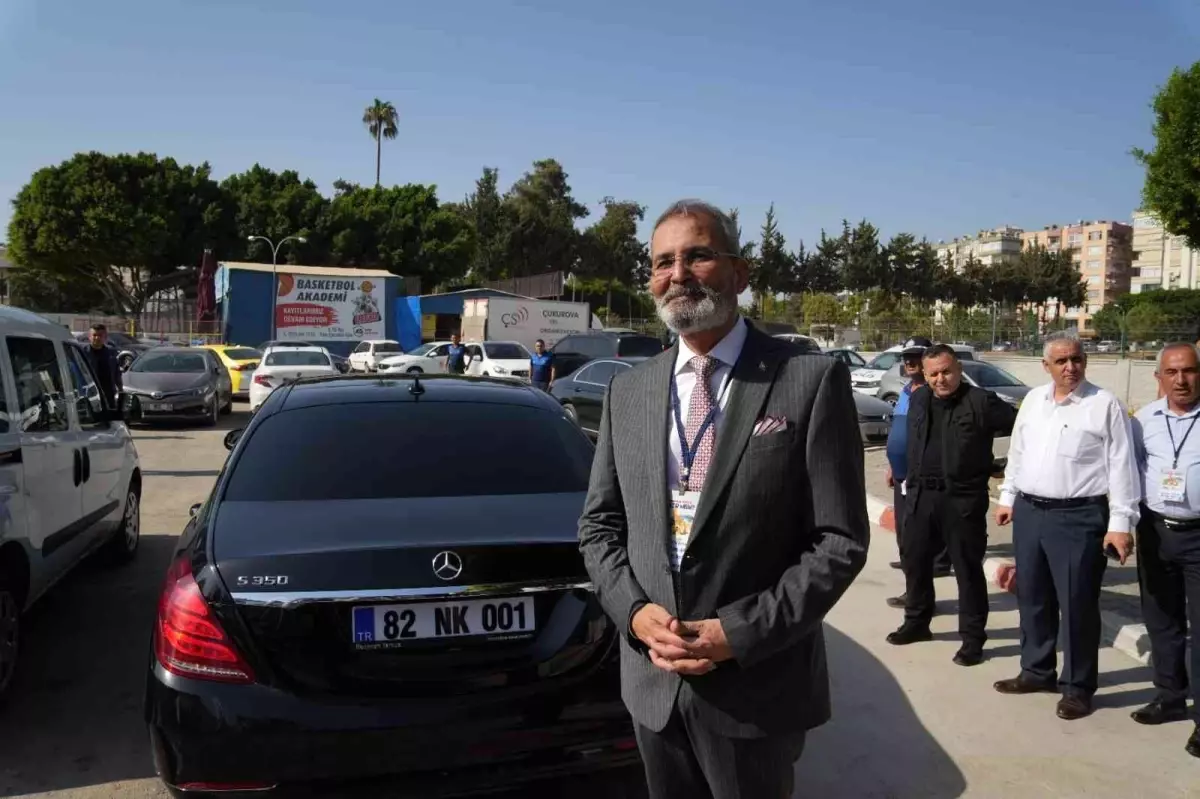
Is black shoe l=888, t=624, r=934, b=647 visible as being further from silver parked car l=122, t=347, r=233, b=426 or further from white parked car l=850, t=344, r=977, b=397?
white parked car l=850, t=344, r=977, b=397

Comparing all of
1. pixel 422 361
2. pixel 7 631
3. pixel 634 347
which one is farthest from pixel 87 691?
pixel 422 361

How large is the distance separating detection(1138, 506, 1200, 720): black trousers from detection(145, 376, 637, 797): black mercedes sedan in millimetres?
2845

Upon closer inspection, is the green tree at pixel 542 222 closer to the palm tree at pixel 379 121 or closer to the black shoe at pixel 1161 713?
the palm tree at pixel 379 121

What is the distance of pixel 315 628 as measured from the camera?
8.24 feet

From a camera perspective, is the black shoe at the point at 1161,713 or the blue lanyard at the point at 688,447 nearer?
the blue lanyard at the point at 688,447

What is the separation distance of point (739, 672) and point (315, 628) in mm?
1337

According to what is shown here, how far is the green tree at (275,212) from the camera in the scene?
51.2 meters

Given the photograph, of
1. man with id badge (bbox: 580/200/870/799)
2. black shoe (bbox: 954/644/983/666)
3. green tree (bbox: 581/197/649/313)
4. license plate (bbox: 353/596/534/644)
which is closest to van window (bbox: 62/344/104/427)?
license plate (bbox: 353/596/534/644)

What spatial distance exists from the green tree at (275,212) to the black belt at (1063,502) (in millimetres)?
51812

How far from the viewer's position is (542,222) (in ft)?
235

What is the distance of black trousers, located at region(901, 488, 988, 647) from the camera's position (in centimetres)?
475

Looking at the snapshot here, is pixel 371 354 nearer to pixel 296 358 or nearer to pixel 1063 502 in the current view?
pixel 296 358

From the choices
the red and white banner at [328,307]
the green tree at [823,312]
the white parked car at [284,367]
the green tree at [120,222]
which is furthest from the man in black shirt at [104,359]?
the green tree at [823,312]

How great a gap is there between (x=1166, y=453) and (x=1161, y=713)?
1.22 meters
